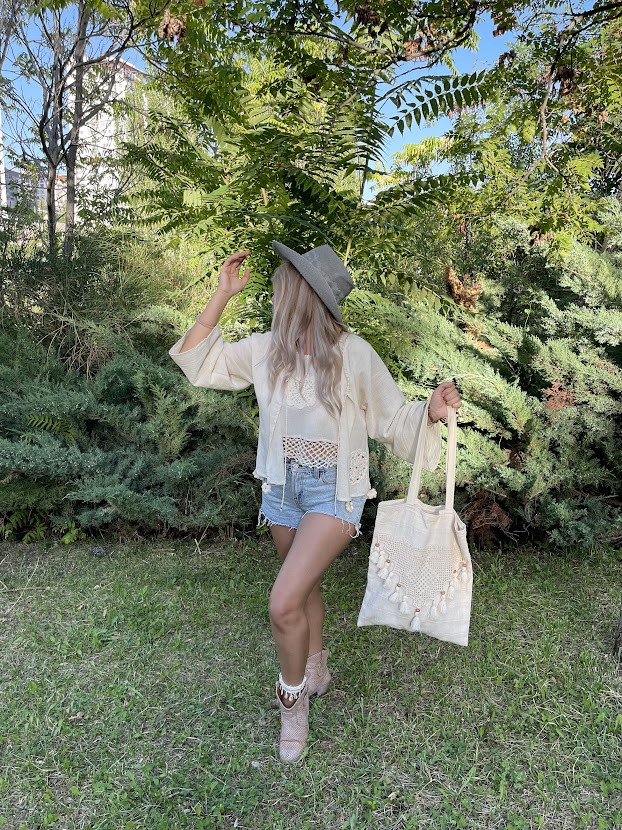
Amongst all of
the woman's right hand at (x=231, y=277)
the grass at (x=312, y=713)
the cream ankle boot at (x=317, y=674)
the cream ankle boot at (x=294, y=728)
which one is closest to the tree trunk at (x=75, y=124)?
the grass at (x=312, y=713)

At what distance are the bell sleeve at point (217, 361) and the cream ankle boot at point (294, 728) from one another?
1.21m

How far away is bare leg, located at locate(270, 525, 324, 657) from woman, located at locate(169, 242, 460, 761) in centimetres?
5

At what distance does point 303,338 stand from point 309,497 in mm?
598

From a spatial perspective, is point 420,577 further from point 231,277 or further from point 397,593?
point 231,277

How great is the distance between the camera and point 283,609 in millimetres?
2139

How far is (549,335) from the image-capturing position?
4.28 metres

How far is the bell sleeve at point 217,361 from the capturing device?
232 centimetres

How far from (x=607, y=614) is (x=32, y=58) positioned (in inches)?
265

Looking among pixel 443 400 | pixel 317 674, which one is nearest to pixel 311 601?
pixel 317 674

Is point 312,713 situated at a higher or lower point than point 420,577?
A: lower

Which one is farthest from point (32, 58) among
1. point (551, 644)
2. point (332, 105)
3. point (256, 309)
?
point (551, 644)

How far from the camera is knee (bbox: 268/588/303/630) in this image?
214 centimetres

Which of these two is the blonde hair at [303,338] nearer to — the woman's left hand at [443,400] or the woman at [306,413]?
the woman at [306,413]

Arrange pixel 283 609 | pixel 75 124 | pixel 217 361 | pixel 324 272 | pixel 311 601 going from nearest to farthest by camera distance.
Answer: pixel 283 609
pixel 324 272
pixel 217 361
pixel 311 601
pixel 75 124
